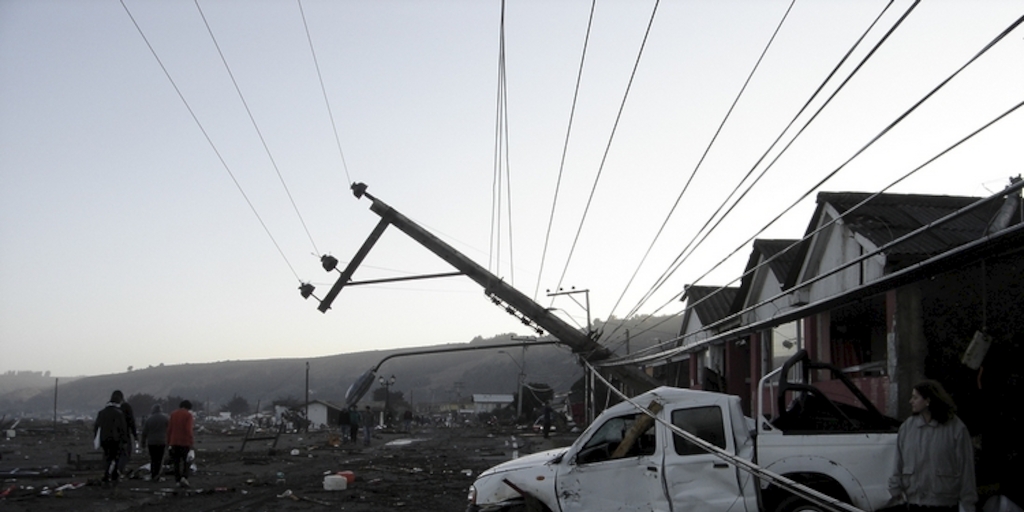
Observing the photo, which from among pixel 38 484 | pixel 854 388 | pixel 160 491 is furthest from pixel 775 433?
pixel 38 484

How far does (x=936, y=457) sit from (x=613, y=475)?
385 cm

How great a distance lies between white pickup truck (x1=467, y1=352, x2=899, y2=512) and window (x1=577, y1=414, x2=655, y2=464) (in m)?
0.01

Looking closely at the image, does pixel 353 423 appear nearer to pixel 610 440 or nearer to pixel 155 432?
pixel 155 432

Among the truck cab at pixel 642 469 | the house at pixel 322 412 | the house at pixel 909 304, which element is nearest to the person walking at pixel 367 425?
the house at pixel 909 304

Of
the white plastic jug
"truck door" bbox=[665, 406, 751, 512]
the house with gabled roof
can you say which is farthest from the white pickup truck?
the white plastic jug

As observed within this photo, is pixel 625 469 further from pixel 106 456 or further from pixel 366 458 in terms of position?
pixel 366 458

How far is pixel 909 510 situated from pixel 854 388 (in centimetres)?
244

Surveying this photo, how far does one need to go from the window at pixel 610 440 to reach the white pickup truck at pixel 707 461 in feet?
0.04

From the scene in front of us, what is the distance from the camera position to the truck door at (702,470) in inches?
352

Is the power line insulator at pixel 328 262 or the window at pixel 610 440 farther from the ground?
the power line insulator at pixel 328 262

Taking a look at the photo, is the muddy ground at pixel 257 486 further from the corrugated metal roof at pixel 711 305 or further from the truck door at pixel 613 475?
the corrugated metal roof at pixel 711 305

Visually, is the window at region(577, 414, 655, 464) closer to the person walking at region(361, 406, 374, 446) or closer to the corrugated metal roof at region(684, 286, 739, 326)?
the corrugated metal roof at region(684, 286, 739, 326)

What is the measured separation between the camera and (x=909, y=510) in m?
7.25

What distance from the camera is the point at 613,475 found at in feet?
Result: 32.4
